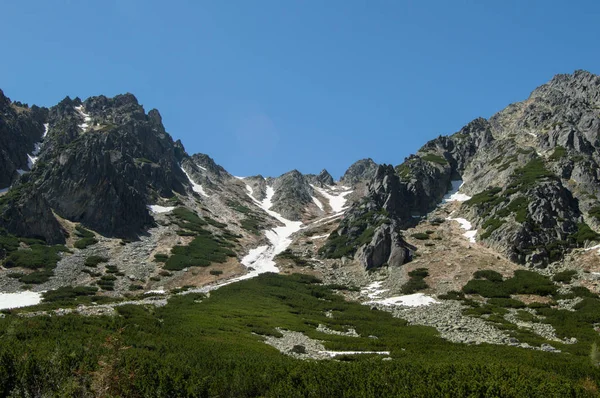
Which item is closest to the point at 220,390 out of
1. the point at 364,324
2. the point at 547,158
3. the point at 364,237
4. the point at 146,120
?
the point at 364,324

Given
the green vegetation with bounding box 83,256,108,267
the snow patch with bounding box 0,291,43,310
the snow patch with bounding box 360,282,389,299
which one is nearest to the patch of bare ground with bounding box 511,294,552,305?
the snow patch with bounding box 360,282,389,299

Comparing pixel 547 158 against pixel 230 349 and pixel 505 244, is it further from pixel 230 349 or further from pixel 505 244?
A: pixel 230 349

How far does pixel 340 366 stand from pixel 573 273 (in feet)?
165

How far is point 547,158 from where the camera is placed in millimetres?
103438

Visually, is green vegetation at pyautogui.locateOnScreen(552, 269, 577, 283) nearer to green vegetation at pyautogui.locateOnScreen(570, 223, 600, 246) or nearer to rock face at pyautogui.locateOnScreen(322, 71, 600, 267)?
rock face at pyautogui.locateOnScreen(322, 71, 600, 267)

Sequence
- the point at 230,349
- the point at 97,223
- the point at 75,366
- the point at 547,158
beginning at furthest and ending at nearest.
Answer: the point at 547,158
the point at 97,223
the point at 230,349
the point at 75,366

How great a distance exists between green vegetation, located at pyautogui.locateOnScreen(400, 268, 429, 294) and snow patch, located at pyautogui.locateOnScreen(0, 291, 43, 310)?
50093 millimetres

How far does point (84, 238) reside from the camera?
86438 mm

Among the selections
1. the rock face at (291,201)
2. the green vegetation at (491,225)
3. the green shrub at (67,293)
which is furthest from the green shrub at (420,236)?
the rock face at (291,201)

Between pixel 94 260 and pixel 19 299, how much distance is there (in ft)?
71.0

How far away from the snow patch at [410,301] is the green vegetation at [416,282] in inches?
73.9

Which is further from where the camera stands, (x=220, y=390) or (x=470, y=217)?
(x=470, y=217)

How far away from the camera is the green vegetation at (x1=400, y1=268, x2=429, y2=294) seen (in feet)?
200

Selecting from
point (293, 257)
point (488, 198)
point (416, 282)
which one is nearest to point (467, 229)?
point (488, 198)
